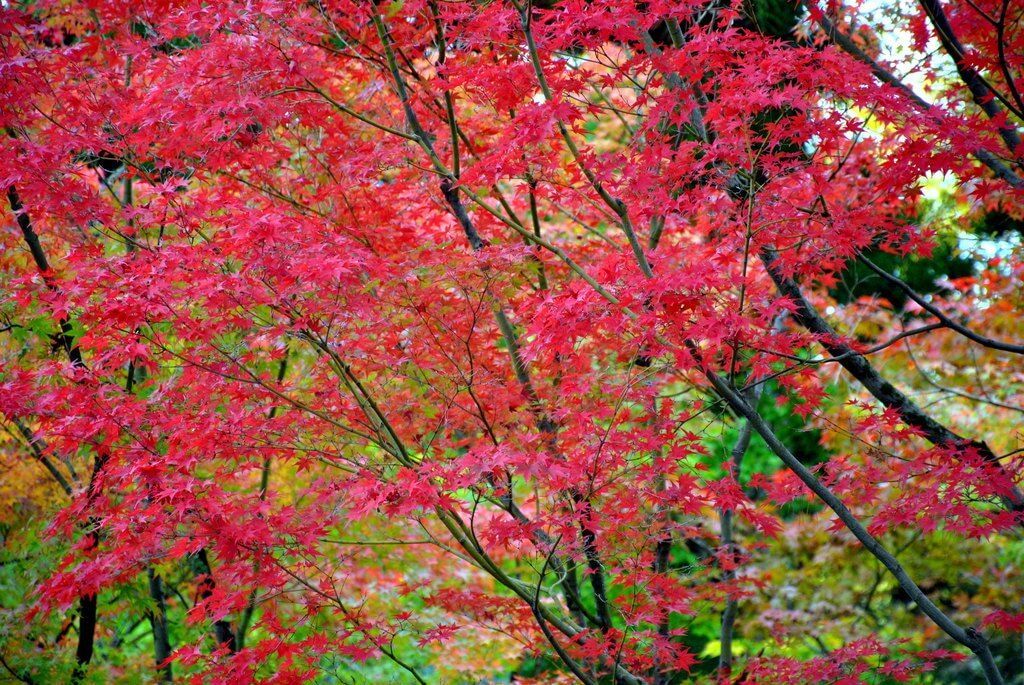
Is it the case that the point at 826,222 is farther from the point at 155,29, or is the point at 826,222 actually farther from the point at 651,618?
the point at 155,29

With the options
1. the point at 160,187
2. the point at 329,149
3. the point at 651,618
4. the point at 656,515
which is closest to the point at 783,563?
the point at 656,515

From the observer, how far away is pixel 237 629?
6.41 metres

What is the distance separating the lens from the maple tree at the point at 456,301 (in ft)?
12.0

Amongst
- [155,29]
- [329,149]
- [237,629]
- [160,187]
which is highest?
[155,29]

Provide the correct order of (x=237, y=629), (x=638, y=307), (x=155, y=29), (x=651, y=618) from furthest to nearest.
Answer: (x=237, y=629) < (x=155, y=29) < (x=651, y=618) < (x=638, y=307)

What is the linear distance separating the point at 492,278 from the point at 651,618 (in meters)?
1.73

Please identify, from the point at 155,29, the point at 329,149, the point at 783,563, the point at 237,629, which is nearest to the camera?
the point at 329,149

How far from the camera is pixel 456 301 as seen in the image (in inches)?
173

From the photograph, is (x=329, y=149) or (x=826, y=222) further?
(x=329, y=149)

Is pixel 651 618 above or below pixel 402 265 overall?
below

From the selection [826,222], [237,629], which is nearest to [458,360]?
[826,222]

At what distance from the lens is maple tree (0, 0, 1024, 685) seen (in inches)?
144

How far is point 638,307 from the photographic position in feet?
11.5

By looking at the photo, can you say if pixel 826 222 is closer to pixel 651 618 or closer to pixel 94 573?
pixel 651 618
